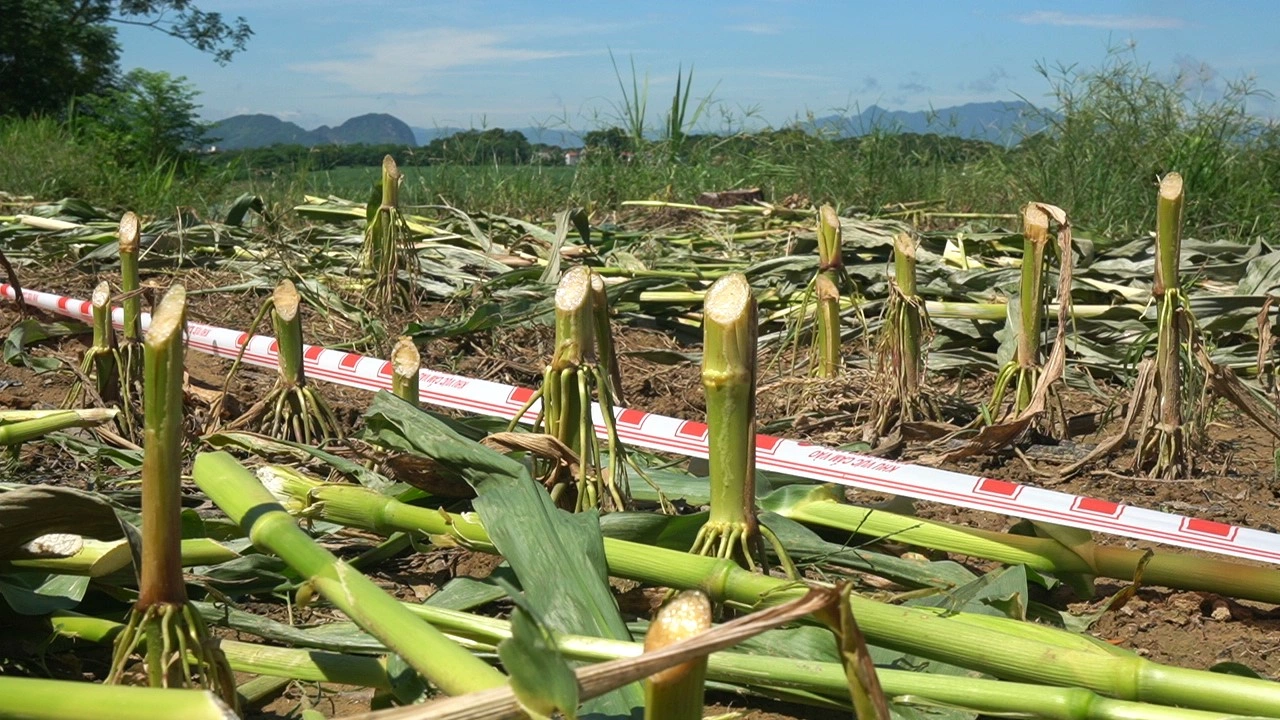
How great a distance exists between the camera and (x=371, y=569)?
2.06m

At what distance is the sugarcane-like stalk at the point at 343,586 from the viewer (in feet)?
3.34

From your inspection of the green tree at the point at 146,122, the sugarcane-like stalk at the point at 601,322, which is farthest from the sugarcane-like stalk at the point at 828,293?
the green tree at the point at 146,122

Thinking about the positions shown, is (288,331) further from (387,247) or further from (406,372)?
(387,247)

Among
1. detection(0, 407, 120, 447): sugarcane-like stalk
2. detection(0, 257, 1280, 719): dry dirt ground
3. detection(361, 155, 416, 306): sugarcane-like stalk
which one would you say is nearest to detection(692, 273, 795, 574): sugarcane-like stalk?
detection(0, 257, 1280, 719): dry dirt ground

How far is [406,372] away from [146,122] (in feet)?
51.4

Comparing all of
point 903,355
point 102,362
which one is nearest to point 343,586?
point 102,362

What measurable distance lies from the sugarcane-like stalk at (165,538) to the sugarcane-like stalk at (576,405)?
0.78 metres

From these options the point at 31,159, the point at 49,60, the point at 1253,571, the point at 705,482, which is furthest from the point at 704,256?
the point at 49,60

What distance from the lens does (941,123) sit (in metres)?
9.54

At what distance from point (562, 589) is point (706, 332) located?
38 centimetres

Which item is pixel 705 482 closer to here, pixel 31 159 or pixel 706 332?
pixel 706 332

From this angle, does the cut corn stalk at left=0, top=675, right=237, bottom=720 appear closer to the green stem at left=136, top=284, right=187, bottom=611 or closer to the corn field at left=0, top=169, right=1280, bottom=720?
the corn field at left=0, top=169, right=1280, bottom=720

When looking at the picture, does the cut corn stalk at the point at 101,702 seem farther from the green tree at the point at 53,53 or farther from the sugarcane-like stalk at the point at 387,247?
the green tree at the point at 53,53

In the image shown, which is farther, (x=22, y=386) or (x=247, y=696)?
(x=22, y=386)
